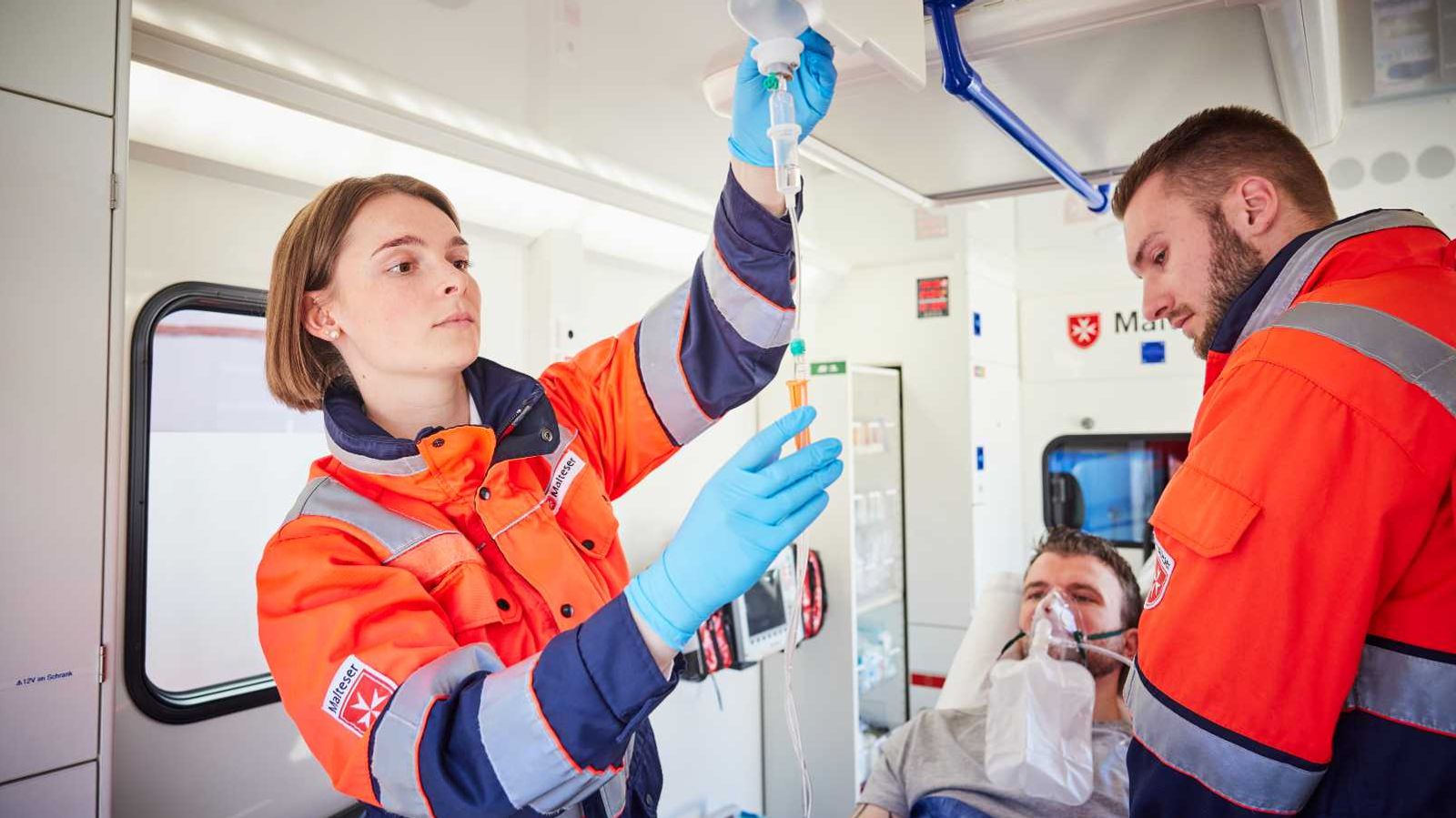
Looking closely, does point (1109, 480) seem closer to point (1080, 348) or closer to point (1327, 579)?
point (1080, 348)

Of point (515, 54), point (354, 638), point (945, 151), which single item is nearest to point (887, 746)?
point (945, 151)

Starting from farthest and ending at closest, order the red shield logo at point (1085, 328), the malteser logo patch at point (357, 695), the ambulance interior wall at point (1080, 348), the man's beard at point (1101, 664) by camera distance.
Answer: the red shield logo at point (1085, 328) → the ambulance interior wall at point (1080, 348) → the man's beard at point (1101, 664) → the malteser logo patch at point (357, 695)

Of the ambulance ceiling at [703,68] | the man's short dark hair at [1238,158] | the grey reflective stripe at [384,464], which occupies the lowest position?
the grey reflective stripe at [384,464]

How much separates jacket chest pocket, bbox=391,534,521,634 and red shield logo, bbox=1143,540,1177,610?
1.00 meters

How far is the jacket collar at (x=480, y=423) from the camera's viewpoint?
1.34m

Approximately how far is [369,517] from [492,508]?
18 cm

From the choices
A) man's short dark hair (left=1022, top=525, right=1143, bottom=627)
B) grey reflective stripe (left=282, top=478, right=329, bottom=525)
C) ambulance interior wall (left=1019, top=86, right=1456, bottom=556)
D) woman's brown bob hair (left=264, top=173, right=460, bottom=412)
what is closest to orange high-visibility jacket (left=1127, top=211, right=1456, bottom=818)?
grey reflective stripe (left=282, top=478, right=329, bottom=525)

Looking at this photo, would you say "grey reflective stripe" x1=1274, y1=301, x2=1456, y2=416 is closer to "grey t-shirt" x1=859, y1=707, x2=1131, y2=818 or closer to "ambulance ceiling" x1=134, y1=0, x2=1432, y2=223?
"ambulance ceiling" x1=134, y1=0, x2=1432, y2=223

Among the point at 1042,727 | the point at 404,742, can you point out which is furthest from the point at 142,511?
the point at 1042,727

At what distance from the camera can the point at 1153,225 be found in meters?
1.68

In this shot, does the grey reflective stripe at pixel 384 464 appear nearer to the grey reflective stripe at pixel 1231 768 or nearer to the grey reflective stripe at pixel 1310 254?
the grey reflective stripe at pixel 1231 768

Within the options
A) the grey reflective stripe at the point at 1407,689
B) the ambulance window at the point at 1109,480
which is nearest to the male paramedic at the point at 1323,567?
the grey reflective stripe at the point at 1407,689

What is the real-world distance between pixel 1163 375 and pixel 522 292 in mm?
3390

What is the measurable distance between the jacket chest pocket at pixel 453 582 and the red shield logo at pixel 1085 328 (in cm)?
414
